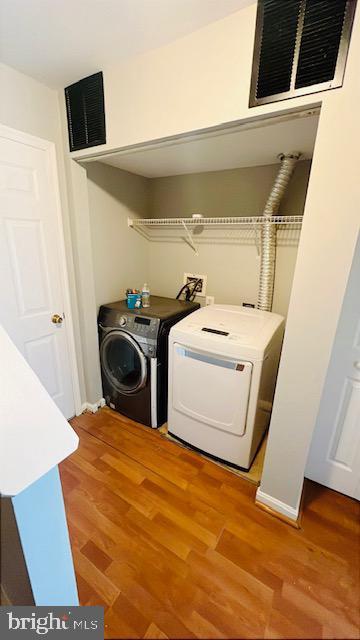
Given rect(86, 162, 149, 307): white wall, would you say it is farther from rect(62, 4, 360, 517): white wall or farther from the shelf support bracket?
rect(62, 4, 360, 517): white wall

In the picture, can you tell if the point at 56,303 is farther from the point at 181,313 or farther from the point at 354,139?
the point at 354,139

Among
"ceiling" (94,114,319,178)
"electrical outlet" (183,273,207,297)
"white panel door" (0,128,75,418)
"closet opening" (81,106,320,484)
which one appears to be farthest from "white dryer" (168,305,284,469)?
"ceiling" (94,114,319,178)

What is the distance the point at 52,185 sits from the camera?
1680 mm

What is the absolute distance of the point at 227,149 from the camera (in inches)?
62.4

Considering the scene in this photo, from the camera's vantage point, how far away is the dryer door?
1450mm

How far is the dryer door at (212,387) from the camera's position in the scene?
145 centimetres

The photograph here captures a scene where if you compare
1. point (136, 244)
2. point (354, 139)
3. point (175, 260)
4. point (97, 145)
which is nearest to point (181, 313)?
point (175, 260)

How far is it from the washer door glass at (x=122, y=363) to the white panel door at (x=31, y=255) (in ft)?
1.15

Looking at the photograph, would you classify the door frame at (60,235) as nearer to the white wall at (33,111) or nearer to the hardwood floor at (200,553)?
the white wall at (33,111)

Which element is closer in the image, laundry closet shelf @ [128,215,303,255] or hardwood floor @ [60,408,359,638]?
hardwood floor @ [60,408,359,638]

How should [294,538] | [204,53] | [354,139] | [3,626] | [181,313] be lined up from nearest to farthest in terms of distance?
[3,626]
[354,139]
[204,53]
[294,538]
[181,313]

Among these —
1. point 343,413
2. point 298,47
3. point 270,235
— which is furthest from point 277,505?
point 298,47

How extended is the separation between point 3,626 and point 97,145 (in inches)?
80.3

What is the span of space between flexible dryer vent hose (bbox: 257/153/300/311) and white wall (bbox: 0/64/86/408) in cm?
139
